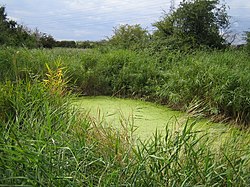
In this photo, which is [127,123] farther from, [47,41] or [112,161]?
[47,41]

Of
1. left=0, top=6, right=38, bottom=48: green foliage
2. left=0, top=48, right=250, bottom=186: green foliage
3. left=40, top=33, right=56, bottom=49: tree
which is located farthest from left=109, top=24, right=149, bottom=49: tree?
left=0, top=48, right=250, bottom=186: green foliage

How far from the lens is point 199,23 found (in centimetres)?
695

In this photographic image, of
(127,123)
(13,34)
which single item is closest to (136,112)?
(127,123)

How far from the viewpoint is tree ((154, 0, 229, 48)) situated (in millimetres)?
6863

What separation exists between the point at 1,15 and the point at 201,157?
8.63 meters

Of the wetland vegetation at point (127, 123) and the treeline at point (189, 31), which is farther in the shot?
the treeline at point (189, 31)

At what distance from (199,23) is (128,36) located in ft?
8.02

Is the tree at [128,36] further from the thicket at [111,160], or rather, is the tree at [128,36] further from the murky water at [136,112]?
the thicket at [111,160]

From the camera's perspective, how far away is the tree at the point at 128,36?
7727mm

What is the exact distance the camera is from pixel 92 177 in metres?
1.54

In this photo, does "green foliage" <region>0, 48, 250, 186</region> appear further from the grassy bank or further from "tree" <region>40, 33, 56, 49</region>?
"tree" <region>40, 33, 56, 49</region>

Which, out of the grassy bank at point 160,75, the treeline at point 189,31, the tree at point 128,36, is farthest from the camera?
the tree at point 128,36

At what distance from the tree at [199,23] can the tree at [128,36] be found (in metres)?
0.83

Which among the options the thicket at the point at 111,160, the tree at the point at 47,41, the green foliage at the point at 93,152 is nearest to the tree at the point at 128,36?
the tree at the point at 47,41
